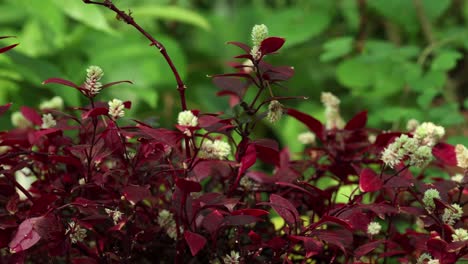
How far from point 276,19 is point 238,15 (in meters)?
0.55

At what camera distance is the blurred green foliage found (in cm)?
143

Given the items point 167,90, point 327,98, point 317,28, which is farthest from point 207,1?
point 327,98

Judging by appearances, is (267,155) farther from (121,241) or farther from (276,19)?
(276,19)

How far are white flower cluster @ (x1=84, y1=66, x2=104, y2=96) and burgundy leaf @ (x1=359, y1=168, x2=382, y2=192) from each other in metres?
0.32

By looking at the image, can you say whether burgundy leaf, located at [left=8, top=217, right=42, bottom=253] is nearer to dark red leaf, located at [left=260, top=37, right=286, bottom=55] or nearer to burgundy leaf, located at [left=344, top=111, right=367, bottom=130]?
dark red leaf, located at [left=260, top=37, right=286, bottom=55]

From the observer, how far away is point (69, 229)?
68 centimetres

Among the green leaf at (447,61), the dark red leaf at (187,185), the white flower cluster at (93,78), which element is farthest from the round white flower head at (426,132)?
the green leaf at (447,61)

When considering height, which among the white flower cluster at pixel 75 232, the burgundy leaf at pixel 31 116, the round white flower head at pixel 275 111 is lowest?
the white flower cluster at pixel 75 232

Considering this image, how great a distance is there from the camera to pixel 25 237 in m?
0.64

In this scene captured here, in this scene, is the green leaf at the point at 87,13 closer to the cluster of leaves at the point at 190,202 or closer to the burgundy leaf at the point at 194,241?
the cluster of leaves at the point at 190,202

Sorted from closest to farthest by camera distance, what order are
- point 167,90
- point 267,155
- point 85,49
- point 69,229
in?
point 69,229 → point 267,155 → point 85,49 → point 167,90

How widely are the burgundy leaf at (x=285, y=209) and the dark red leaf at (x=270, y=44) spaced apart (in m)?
0.16

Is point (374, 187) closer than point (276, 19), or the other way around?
point (374, 187)

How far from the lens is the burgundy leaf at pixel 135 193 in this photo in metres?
0.65
